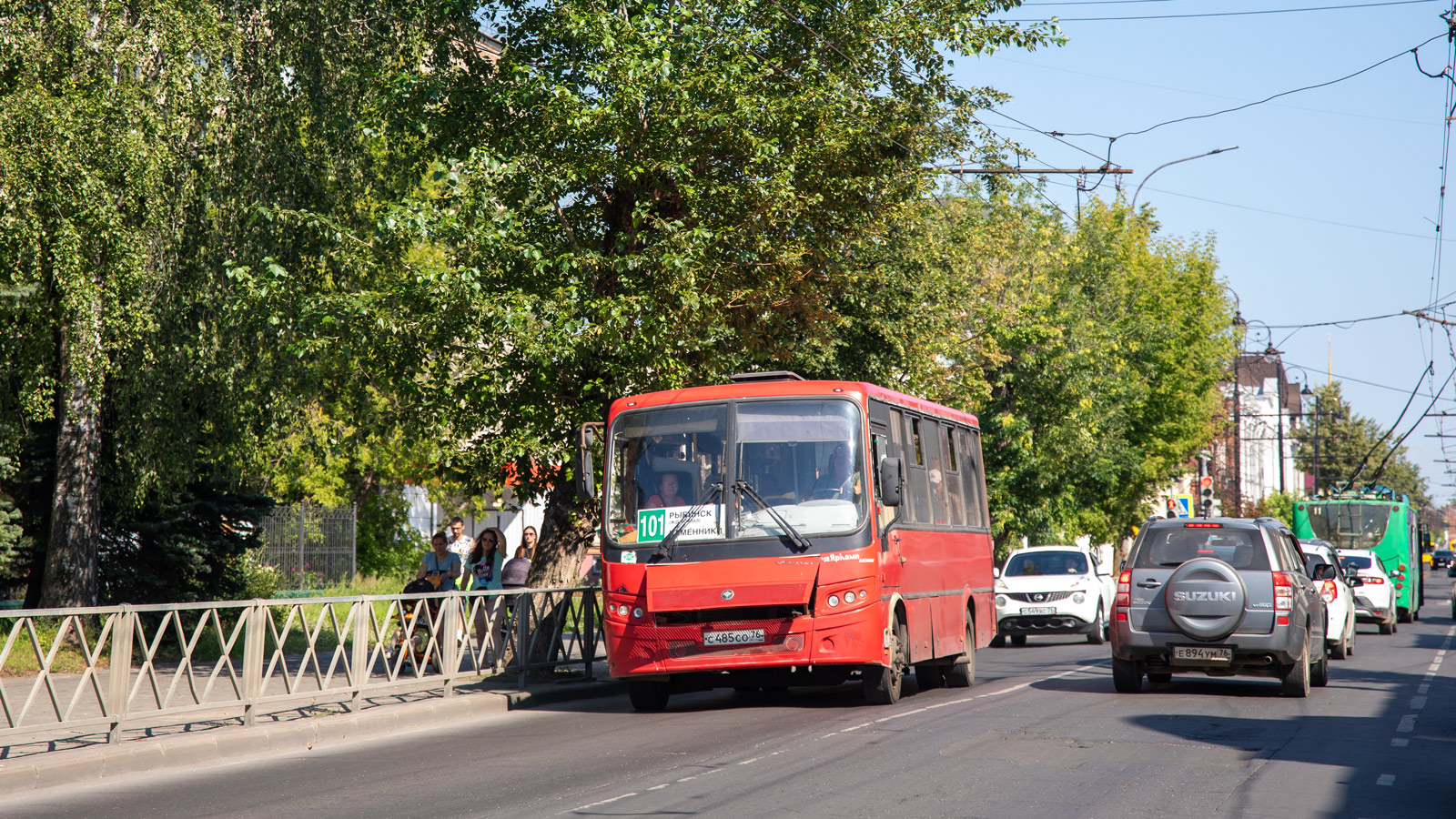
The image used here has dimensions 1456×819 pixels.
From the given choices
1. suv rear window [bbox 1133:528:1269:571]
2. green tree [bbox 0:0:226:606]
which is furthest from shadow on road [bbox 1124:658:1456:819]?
green tree [bbox 0:0:226:606]

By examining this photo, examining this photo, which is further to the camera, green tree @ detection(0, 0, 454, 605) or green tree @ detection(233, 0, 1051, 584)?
green tree @ detection(233, 0, 1051, 584)

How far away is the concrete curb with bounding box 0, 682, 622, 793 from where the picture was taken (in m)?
9.70

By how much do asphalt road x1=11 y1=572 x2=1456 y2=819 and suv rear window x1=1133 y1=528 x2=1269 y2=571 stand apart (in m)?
1.43

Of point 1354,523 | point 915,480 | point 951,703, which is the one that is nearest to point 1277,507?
point 1354,523

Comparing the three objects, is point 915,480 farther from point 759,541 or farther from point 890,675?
point 759,541

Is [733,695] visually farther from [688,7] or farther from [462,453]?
[688,7]

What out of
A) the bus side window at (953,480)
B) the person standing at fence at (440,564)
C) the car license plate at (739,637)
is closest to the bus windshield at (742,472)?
the car license plate at (739,637)

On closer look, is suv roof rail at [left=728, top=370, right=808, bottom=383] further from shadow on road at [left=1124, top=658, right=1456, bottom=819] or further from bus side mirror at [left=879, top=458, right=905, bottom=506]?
shadow on road at [left=1124, top=658, right=1456, bottom=819]

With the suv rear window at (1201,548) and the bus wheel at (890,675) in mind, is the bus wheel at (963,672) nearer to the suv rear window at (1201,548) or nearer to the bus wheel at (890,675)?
the bus wheel at (890,675)

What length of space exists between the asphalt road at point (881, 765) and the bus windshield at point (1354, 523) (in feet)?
95.2

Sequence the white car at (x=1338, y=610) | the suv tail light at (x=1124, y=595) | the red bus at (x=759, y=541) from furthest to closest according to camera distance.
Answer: the white car at (x=1338, y=610) → the suv tail light at (x=1124, y=595) → the red bus at (x=759, y=541)

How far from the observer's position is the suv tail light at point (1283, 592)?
1422 cm

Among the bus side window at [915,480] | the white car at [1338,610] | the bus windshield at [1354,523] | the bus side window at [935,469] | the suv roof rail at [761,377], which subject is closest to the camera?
the bus side window at [915,480]

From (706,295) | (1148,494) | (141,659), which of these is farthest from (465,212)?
(1148,494)
